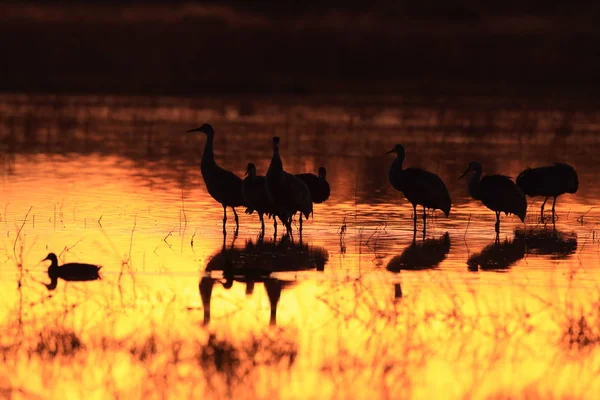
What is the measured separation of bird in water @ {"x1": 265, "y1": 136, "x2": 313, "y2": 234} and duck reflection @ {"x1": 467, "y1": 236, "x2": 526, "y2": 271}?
2306 millimetres

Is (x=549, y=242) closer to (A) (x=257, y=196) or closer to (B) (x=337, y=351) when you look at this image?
(A) (x=257, y=196)

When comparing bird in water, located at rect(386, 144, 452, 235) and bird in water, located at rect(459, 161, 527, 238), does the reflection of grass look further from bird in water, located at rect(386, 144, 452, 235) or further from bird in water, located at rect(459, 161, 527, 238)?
bird in water, located at rect(386, 144, 452, 235)

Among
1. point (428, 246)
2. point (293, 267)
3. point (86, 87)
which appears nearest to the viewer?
point (293, 267)

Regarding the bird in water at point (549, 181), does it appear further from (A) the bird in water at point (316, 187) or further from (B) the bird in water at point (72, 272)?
(B) the bird in water at point (72, 272)

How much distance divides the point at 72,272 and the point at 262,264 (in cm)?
229

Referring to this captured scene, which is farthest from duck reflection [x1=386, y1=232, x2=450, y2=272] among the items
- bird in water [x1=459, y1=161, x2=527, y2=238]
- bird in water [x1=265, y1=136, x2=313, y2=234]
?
bird in water [x1=265, y1=136, x2=313, y2=234]

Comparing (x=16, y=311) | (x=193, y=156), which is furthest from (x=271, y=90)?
(x=16, y=311)

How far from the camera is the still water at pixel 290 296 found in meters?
11.3

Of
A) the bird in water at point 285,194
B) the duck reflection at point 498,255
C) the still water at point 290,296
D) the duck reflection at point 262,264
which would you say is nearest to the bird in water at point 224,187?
the still water at point 290,296

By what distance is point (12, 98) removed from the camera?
197ft

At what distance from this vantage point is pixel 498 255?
17266 millimetres

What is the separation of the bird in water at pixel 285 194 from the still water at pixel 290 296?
1.40 feet

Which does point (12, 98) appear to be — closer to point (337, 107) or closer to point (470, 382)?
point (337, 107)

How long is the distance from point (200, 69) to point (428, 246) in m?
62.0
